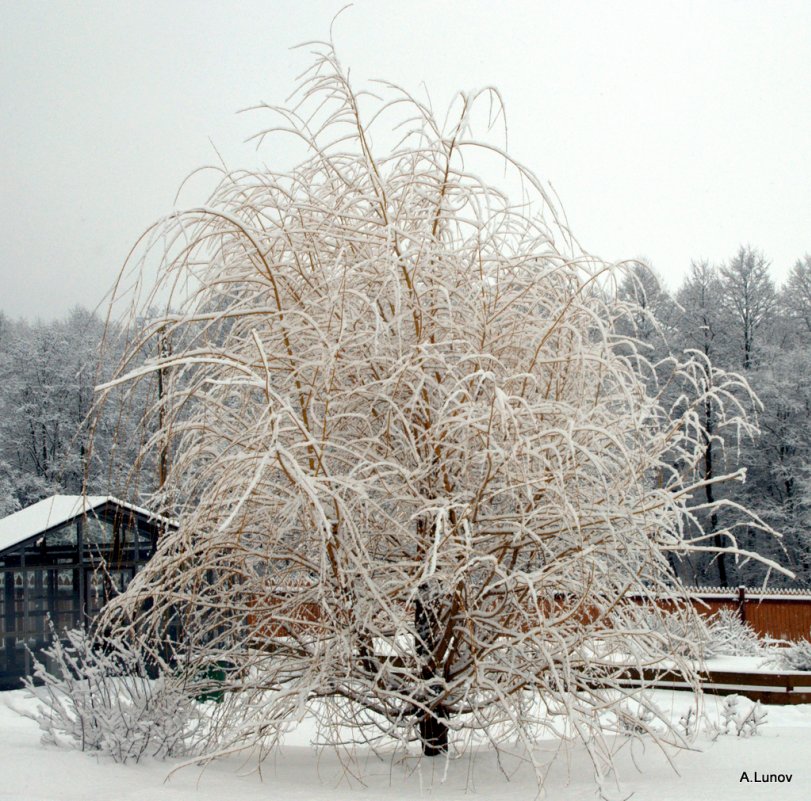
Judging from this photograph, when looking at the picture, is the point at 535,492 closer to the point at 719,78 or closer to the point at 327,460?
the point at 327,460

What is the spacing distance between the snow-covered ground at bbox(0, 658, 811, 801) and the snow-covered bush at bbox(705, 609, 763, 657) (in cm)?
723

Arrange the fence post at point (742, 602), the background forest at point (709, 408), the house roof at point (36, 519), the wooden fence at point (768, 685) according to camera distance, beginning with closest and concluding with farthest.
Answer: the wooden fence at point (768, 685) → the house roof at point (36, 519) → the fence post at point (742, 602) → the background forest at point (709, 408)

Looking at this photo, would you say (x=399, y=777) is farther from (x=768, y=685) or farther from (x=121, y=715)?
(x=768, y=685)

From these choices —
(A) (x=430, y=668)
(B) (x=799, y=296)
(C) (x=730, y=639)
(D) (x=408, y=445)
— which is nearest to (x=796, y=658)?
(C) (x=730, y=639)

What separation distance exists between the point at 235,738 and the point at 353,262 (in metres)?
2.55

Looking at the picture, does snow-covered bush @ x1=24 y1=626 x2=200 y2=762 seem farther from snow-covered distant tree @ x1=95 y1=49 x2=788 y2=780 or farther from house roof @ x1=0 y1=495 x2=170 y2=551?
house roof @ x1=0 y1=495 x2=170 y2=551

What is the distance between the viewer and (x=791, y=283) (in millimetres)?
27703

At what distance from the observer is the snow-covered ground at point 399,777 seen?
4.34 meters

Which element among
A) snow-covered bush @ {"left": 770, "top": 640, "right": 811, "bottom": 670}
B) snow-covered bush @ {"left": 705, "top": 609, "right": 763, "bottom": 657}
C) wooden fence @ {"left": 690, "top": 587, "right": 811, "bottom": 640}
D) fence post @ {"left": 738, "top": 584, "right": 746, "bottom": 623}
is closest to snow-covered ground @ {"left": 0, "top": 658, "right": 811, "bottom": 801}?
snow-covered bush @ {"left": 770, "top": 640, "right": 811, "bottom": 670}

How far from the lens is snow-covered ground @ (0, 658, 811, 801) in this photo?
4340 millimetres

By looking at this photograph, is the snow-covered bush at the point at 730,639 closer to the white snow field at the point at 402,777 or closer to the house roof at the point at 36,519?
the white snow field at the point at 402,777

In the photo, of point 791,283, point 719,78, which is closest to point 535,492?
point 719,78

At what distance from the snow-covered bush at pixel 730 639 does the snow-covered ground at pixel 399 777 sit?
7227 millimetres

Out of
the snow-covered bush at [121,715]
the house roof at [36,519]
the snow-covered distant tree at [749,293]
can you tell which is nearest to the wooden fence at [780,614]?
the snow-covered distant tree at [749,293]
